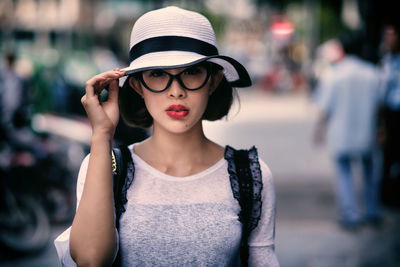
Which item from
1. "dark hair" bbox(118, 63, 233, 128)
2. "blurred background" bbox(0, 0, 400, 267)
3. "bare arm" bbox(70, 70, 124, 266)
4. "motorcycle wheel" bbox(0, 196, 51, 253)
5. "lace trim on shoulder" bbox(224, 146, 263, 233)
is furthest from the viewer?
"blurred background" bbox(0, 0, 400, 267)

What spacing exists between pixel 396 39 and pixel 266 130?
8.45 metres

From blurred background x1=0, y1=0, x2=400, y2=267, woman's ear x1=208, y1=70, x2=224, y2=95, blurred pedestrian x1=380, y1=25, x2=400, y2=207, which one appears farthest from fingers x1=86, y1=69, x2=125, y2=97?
blurred pedestrian x1=380, y1=25, x2=400, y2=207

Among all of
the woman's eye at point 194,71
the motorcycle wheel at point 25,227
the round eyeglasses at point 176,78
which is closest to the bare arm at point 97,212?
the round eyeglasses at point 176,78

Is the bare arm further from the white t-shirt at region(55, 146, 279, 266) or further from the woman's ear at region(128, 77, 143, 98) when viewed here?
the woman's ear at region(128, 77, 143, 98)

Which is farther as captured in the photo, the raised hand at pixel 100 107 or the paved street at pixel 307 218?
the paved street at pixel 307 218

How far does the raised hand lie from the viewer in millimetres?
1746

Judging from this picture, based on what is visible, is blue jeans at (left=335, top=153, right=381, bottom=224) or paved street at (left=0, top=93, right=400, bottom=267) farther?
blue jeans at (left=335, top=153, right=381, bottom=224)

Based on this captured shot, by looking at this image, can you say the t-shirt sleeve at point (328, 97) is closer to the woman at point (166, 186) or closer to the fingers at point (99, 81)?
the woman at point (166, 186)

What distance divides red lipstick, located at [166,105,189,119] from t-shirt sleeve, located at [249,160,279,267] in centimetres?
39

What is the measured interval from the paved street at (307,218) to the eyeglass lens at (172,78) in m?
0.41

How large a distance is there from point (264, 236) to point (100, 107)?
77 centimetres

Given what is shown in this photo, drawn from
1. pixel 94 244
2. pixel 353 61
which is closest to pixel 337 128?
pixel 353 61

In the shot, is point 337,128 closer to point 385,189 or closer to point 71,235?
point 385,189

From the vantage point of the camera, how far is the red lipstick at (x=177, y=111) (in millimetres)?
1819
